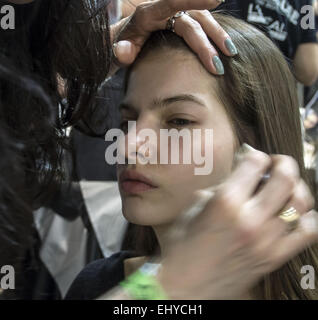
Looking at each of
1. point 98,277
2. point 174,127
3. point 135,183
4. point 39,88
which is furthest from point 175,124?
point 98,277

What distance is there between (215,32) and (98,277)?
464mm

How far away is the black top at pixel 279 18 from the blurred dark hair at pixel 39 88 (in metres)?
0.24

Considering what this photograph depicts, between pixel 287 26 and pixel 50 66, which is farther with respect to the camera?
pixel 287 26

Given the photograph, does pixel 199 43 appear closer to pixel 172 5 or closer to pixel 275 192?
pixel 172 5

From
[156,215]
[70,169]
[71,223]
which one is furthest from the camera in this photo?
[71,223]

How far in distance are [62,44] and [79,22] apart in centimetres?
4

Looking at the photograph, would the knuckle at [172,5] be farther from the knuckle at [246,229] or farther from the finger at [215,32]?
the knuckle at [246,229]

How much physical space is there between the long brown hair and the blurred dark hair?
0.09 metres

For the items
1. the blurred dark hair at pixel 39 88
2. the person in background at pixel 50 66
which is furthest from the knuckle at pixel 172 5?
the blurred dark hair at pixel 39 88

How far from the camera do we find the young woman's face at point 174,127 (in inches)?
24.5

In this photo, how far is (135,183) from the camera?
25.4 inches
